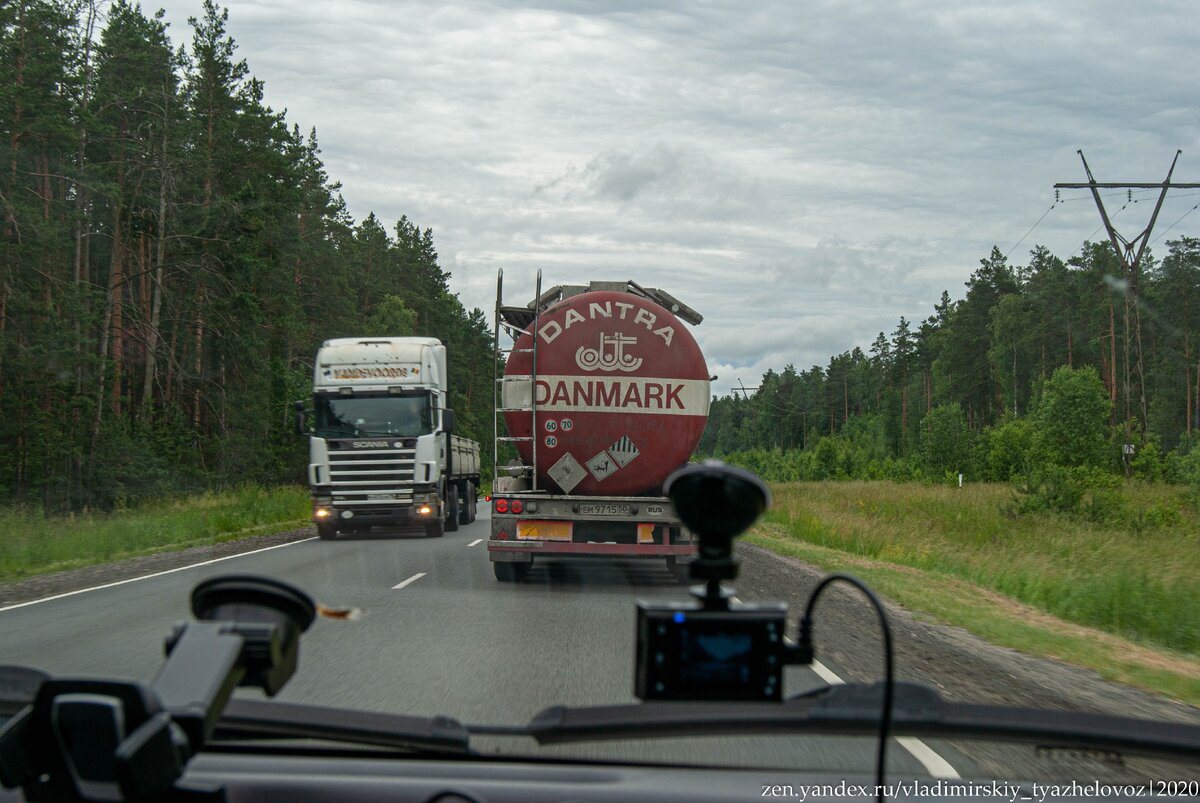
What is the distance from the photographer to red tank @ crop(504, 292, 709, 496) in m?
12.9

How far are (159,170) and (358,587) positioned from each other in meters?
30.6

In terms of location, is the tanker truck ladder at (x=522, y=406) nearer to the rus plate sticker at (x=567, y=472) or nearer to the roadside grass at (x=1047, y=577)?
the rus plate sticker at (x=567, y=472)

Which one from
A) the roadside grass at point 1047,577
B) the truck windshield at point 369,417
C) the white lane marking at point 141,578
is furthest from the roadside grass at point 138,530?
the roadside grass at point 1047,577

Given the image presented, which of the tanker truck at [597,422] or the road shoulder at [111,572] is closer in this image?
the tanker truck at [597,422]

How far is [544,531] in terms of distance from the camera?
42.3 ft

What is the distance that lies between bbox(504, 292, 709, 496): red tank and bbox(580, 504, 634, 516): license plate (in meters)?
0.32

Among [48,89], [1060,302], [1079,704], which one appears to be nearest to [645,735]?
[1079,704]

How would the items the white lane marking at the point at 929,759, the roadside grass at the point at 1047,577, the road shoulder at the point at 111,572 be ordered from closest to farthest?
the white lane marking at the point at 929,759 < the roadside grass at the point at 1047,577 < the road shoulder at the point at 111,572

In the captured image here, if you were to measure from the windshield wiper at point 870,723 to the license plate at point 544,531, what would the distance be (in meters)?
10.5

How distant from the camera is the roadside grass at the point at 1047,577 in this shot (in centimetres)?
952

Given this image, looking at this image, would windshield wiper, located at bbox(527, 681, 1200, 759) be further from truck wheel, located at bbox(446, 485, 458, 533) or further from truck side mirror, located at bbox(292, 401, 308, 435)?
truck wheel, located at bbox(446, 485, 458, 533)

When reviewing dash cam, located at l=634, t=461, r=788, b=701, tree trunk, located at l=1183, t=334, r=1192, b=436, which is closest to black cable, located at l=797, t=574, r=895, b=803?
dash cam, located at l=634, t=461, r=788, b=701

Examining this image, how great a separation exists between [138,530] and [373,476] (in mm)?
4791

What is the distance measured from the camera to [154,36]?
47.0 metres
